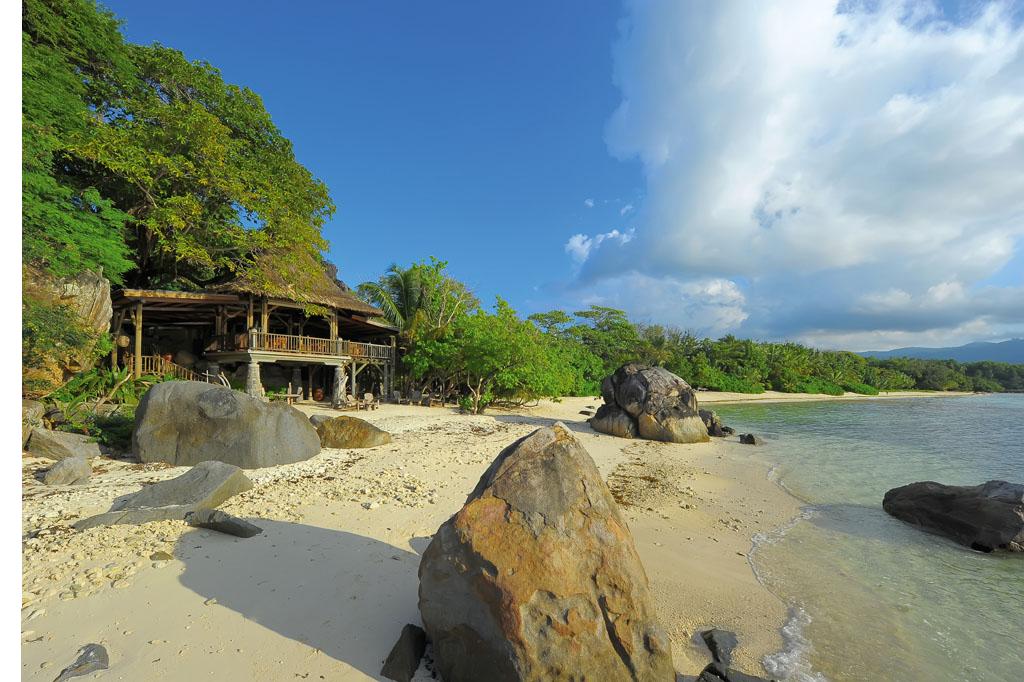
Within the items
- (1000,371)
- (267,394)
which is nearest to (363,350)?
(267,394)

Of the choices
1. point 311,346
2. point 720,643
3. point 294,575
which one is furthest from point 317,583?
point 311,346

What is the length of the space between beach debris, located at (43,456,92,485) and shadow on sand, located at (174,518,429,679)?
4.37 metres

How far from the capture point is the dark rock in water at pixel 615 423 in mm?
16297

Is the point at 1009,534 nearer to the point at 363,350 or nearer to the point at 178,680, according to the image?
the point at 178,680

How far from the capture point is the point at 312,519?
221 inches

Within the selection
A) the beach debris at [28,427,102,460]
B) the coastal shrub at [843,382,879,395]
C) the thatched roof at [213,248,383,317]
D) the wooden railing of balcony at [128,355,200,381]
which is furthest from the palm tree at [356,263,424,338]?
the coastal shrub at [843,382,879,395]

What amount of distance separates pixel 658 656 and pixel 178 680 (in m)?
3.29

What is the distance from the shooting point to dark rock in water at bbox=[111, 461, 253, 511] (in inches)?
220

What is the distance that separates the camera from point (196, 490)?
5855mm

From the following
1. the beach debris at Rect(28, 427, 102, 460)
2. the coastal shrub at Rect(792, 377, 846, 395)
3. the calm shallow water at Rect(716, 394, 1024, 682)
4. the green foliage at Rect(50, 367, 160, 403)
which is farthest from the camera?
the coastal shrub at Rect(792, 377, 846, 395)

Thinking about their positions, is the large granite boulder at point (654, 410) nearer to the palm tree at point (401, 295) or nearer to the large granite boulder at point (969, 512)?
the large granite boulder at point (969, 512)

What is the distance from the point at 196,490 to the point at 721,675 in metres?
6.59

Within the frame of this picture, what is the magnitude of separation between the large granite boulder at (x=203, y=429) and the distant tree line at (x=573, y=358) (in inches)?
431

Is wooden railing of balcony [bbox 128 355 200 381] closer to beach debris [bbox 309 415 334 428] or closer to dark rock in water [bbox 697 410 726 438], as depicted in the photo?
beach debris [bbox 309 415 334 428]
